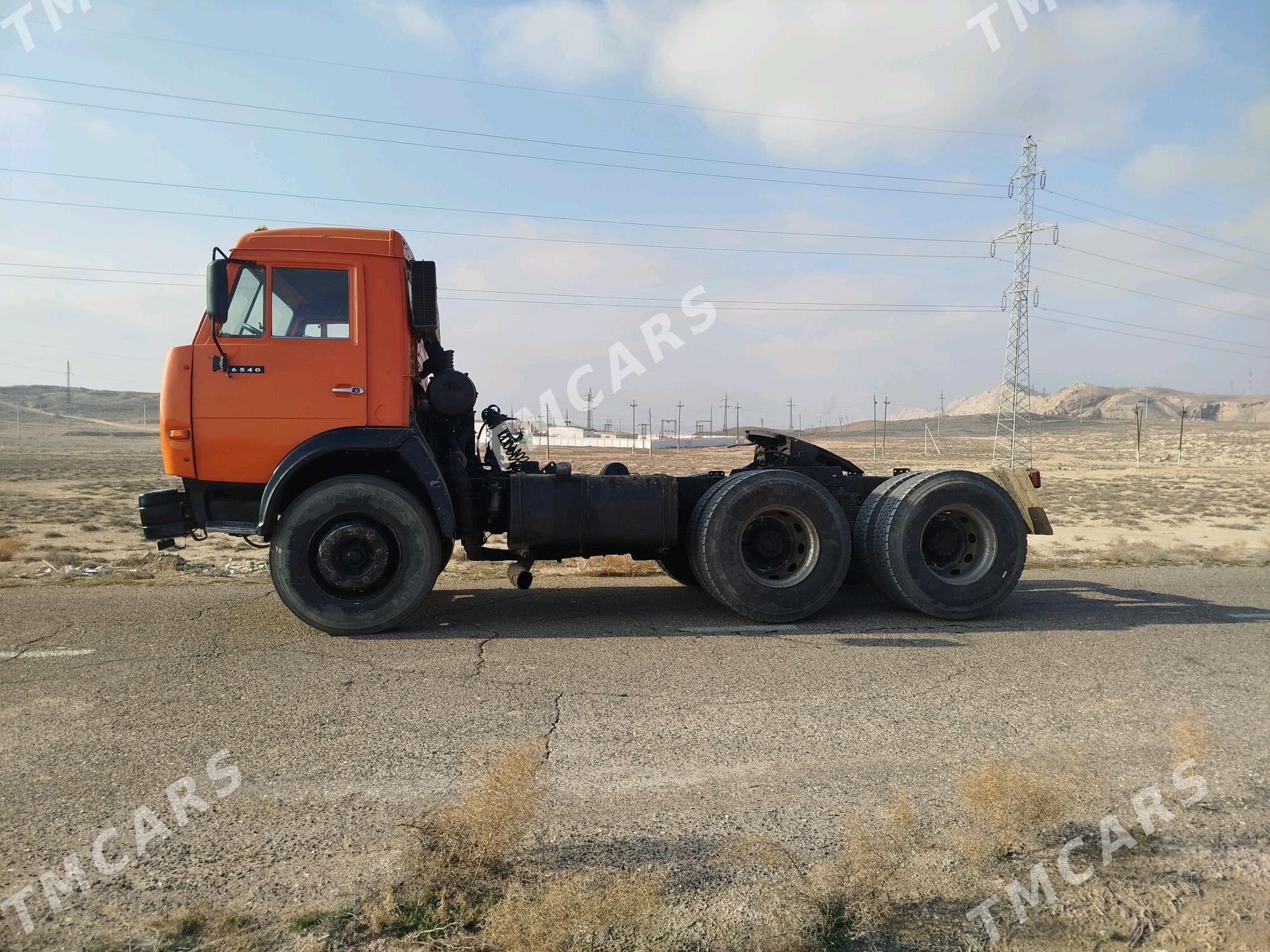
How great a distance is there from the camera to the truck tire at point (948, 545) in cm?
752

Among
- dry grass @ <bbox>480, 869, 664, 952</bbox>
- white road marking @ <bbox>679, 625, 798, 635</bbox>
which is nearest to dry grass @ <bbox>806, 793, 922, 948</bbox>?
dry grass @ <bbox>480, 869, 664, 952</bbox>

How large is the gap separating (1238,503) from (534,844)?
28419 millimetres

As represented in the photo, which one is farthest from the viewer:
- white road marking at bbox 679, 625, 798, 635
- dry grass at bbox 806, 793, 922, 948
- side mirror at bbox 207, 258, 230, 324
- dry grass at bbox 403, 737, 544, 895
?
white road marking at bbox 679, 625, 798, 635

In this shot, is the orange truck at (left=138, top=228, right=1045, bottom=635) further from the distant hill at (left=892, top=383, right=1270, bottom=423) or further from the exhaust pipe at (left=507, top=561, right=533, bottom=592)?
the distant hill at (left=892, top=383, right=1270, bottom=423)

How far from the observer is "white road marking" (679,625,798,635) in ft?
22.7

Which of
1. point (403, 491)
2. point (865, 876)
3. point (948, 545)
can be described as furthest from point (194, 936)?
point (948, 545)

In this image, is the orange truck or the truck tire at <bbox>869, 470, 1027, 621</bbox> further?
the truck tire at <bbox>869, 470, 1027, 621</bbox>

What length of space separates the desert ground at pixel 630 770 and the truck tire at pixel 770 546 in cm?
26

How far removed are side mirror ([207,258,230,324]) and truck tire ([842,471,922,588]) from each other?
5758 millimetres

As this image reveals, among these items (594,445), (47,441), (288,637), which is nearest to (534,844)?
(288,637)

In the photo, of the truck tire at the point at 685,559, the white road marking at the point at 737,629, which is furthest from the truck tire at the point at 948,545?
the truck tire at the point at 685,559

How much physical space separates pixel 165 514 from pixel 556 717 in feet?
13.2

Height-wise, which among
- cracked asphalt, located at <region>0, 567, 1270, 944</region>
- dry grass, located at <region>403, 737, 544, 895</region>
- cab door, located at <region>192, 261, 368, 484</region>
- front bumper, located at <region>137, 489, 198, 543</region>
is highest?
cab door, located at <region>192, 261, 368, 484</region>

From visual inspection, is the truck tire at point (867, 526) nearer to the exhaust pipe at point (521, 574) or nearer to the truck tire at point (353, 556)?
the exhaust pipe at point (521, 574)
